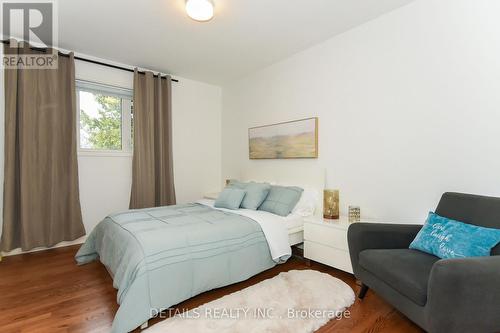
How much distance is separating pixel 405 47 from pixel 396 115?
24.3 inches

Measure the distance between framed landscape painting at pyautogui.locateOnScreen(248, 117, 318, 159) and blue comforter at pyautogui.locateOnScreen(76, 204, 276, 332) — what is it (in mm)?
1285

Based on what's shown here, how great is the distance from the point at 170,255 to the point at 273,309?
0.85m

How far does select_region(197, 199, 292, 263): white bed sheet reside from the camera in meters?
2.47

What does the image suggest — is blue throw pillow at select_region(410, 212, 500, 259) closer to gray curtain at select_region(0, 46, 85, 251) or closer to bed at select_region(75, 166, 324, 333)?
bed at select_region(75, 166, 324, 333)

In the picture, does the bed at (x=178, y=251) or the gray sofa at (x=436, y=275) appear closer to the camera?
the gray sofa at (x=436, y=275)

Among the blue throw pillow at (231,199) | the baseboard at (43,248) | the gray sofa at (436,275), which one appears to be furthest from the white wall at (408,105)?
the baseboard at (43,248)

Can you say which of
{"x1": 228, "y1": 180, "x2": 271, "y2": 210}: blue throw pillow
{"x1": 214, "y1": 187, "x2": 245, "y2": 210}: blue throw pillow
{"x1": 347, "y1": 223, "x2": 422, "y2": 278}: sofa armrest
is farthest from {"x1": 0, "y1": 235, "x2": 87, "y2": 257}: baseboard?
{"x1": 347, "y1": 223, "x2": 422, "y2": 278}: sofa armrest

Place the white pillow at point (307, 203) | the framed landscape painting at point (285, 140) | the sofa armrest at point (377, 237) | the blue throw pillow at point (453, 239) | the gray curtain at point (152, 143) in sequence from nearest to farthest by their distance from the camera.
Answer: the blue throw pillow at point (453, 239)
the sofa armrest at point (377, 237)
the white pillow at point (307, 203)
the framed landscape painting at point (285, 140)
the gray curtain at point (152, 143)

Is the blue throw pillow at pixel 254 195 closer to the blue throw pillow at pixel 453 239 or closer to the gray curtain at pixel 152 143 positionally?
the gray curtain at pixel 152 143

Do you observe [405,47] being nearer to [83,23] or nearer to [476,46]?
[476,46]

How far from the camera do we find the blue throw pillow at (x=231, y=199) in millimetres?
3049

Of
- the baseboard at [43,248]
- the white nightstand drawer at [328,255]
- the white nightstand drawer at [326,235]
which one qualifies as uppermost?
the white nightstand drawer at [326,235]

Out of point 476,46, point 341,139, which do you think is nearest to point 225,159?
point 341,139

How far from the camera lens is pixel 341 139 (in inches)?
115
